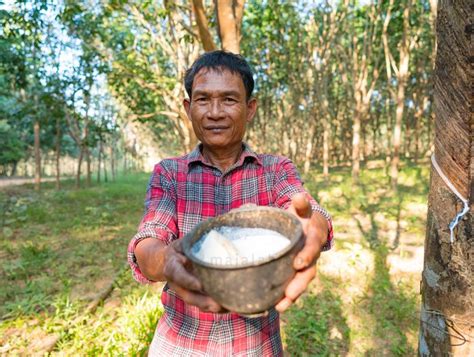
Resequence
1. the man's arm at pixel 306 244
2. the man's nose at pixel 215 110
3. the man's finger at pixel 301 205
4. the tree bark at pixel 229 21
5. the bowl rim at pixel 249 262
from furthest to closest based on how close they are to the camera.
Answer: the tree bark at pixel 229 21 < the man's nose at pixel 215 110 < the man's finger at pixel 301 205 < the man's arm at pixel 306 244 < the bowl rim at pixel 249 262

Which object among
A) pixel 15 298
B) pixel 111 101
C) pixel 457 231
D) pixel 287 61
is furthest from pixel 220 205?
pixel 111 101

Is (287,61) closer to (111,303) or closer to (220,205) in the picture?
(111,303)

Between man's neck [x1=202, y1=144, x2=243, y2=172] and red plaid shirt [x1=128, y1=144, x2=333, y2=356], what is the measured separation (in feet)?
0.11

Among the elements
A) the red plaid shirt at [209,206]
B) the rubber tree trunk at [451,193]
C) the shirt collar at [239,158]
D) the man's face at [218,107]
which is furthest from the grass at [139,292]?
the man's face at [218,107]

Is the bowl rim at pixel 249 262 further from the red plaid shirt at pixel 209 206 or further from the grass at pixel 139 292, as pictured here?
the grass at pixel 139 292

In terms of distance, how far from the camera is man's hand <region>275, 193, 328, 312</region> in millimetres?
1001

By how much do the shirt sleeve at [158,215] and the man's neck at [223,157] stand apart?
0.64 ft

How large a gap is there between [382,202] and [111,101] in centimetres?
2185

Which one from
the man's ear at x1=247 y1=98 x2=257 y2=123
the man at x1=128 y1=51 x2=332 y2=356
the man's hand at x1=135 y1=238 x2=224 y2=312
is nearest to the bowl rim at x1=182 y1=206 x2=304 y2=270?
the man's hand at x1=135 y1=238 x2=224 y2=312

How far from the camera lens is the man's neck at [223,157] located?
1.64m

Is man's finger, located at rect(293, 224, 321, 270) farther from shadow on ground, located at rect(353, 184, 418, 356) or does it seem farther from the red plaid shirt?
shadow on ground, located at rect(353, 184, 418, 356)

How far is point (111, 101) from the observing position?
1029 inches

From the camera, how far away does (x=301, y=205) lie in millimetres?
1119

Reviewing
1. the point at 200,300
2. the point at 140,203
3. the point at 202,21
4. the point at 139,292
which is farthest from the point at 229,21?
the point at 140,203
